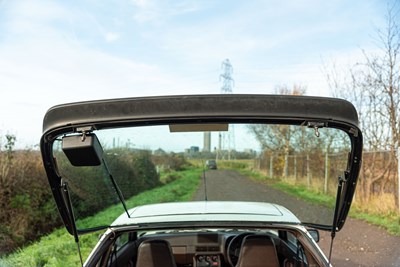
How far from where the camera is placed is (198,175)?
11.8 ft

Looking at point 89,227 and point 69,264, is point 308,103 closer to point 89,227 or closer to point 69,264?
point 89,227

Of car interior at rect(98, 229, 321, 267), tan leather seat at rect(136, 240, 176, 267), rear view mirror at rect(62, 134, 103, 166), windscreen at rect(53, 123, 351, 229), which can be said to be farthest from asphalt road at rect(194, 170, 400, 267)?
Result: rear view mirror at rect(62, 134, 103, 166)

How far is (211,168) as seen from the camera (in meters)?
3.40

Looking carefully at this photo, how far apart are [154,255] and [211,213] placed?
551 mm

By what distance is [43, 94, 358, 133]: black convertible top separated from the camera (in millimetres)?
1863

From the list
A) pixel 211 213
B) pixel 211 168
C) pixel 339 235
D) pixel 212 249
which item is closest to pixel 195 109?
pixel 211 213

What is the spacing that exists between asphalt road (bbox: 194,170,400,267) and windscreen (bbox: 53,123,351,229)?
0.5 inches

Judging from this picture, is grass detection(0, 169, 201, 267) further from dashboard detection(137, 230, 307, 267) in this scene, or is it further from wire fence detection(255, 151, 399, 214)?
wire fence detection(255, 151, 399, 214)

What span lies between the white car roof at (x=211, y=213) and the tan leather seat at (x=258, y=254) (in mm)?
150

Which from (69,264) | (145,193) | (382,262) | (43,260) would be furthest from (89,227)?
(382,262)

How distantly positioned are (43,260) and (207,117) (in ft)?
19.2

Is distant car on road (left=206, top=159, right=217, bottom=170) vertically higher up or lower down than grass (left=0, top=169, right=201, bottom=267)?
higher up

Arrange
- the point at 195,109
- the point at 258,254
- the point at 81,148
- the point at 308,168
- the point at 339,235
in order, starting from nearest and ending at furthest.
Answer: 1. the point at 195,109
2. the point at 81,148
3. the point at 258,254
4. the point at 308,168
5. the point at 339,235

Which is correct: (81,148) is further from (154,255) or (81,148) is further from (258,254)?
(258,254)
